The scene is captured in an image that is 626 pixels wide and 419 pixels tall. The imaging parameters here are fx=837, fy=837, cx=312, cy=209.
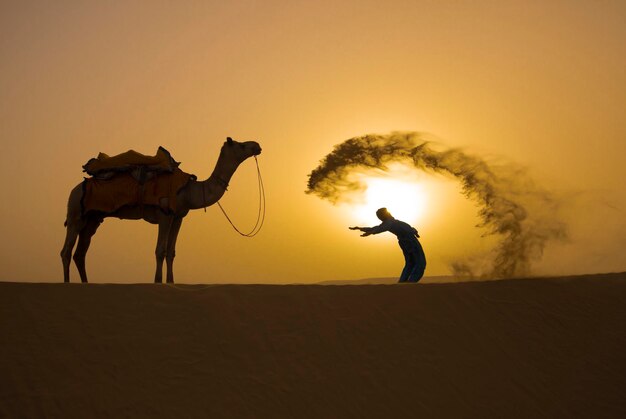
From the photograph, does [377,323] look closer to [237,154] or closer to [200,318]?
[200,318]

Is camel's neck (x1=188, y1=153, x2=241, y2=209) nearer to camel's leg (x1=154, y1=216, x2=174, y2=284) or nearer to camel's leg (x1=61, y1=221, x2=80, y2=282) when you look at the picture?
camel's leg (x1=154, y1=216, x2=174, y2=284)

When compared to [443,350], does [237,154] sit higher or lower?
higher

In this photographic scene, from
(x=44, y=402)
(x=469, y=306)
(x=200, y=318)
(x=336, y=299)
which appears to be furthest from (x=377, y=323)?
(x=44, y=402)

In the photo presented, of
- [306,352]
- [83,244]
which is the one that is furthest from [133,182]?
[306,352]

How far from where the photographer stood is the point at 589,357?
1295 cm

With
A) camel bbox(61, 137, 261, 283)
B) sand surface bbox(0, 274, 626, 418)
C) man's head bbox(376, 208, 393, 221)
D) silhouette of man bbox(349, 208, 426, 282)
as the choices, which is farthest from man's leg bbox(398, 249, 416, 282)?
camel bbox(61, 137, 261, 283)

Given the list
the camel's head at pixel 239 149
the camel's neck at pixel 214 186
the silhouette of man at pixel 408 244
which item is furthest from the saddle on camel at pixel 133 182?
the silhouette of man at pixel 408 244

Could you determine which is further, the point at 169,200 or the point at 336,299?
the point at 169,200

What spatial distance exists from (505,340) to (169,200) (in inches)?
280

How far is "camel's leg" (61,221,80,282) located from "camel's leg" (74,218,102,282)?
0.26m

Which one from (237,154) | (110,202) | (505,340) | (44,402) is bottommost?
(44,402)

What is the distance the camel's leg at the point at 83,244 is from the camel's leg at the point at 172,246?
6.12 feet

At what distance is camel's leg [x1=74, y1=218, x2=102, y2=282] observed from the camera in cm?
1708

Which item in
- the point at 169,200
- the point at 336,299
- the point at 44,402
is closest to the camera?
the point at 44,402
